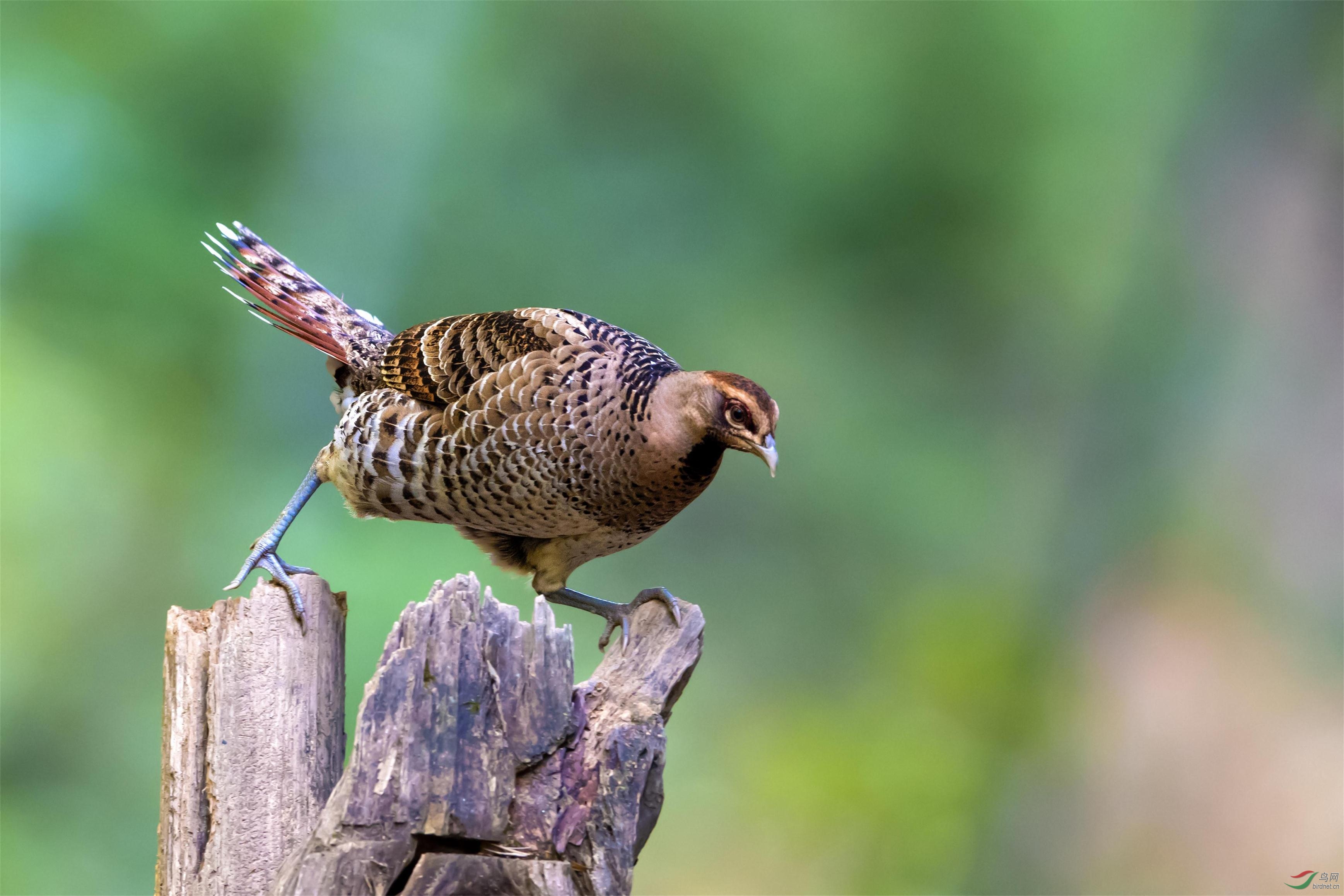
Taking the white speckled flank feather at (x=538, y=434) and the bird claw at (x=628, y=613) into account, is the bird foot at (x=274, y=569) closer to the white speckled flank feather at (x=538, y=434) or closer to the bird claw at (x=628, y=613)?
the white speckled flank feather at (x=538, y=434)

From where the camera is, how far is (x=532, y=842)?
5.97ft

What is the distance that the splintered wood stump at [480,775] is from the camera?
1.74 m

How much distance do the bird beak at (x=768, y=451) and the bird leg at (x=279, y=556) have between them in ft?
3.08

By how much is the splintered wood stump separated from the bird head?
52cm

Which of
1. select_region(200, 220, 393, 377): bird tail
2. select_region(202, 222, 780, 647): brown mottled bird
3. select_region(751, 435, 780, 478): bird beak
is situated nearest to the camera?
select_region(751, 435, 780, 478): bird beak

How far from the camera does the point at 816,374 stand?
4.44m

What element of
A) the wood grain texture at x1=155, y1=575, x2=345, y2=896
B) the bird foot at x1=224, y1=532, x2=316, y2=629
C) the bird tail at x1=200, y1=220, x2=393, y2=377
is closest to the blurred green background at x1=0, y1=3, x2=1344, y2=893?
the bird tail at x1=200, y1=220, x2=393, y2=377

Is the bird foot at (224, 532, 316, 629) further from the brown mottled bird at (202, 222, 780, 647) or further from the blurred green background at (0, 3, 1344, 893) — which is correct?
the blurred green background at (0, 3, 1344, 893)

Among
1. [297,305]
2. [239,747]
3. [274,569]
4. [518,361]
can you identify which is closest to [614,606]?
[518,361]

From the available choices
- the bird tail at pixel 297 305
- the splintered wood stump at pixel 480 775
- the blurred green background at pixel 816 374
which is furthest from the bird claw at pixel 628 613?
the blurred green background at pixel 816 374

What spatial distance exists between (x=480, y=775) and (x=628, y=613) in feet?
2.19

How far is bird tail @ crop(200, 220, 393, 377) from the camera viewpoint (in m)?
2.70

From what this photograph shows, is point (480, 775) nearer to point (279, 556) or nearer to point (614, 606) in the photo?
point (614, 606)

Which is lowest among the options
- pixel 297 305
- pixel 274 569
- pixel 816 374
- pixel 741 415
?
pixel 274 569
